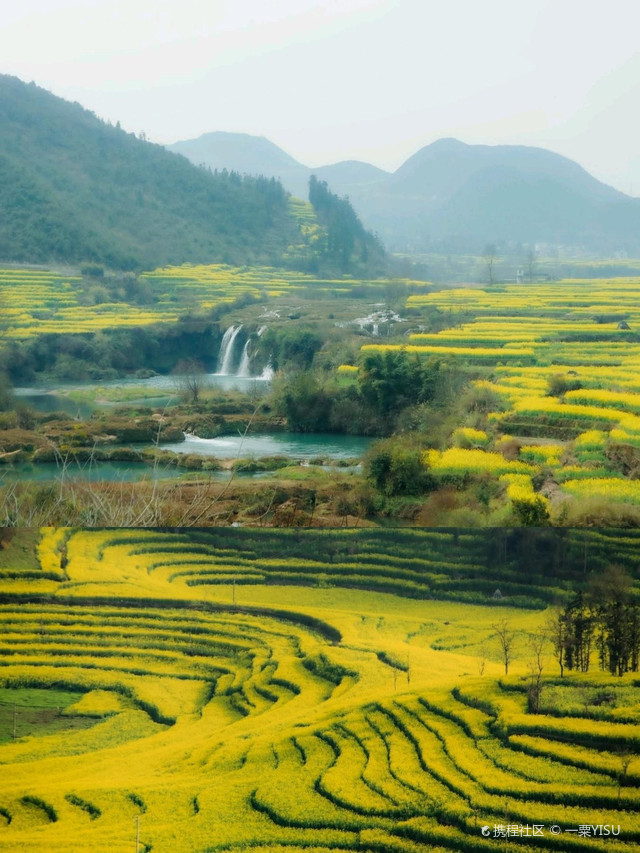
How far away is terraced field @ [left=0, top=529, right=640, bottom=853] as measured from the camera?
318 cm

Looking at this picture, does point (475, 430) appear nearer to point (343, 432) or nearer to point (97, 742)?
point (343, 432)

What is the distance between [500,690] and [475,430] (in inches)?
81.2

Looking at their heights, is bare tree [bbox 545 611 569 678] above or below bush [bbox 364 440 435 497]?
below

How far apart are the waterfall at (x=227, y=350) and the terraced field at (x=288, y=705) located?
189cm

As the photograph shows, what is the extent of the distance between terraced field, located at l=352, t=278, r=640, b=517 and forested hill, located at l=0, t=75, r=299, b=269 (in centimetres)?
113

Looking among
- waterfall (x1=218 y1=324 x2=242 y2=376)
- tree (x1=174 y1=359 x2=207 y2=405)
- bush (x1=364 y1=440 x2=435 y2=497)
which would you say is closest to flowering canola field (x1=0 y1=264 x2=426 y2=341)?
waterfall (x1=218 y1=324 x2=242 y2=376)

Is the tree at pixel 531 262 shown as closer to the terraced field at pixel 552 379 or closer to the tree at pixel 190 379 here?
the terraced field at pixel 552 379

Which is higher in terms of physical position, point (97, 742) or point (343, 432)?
point (343, 432)

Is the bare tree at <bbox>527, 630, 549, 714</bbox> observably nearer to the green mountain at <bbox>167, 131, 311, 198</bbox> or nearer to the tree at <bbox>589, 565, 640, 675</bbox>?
the tree at <bbox>589, 565, 640, 675</bbox>

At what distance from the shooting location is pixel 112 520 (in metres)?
4.93

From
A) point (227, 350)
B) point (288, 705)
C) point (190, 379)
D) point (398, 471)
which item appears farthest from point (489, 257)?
point (288, 705)

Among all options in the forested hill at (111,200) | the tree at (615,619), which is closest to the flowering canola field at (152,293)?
the forested hill at (111,200)

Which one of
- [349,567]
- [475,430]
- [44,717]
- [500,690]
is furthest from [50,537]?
[475,430]

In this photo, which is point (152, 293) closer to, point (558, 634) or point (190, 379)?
point (190, 379)
